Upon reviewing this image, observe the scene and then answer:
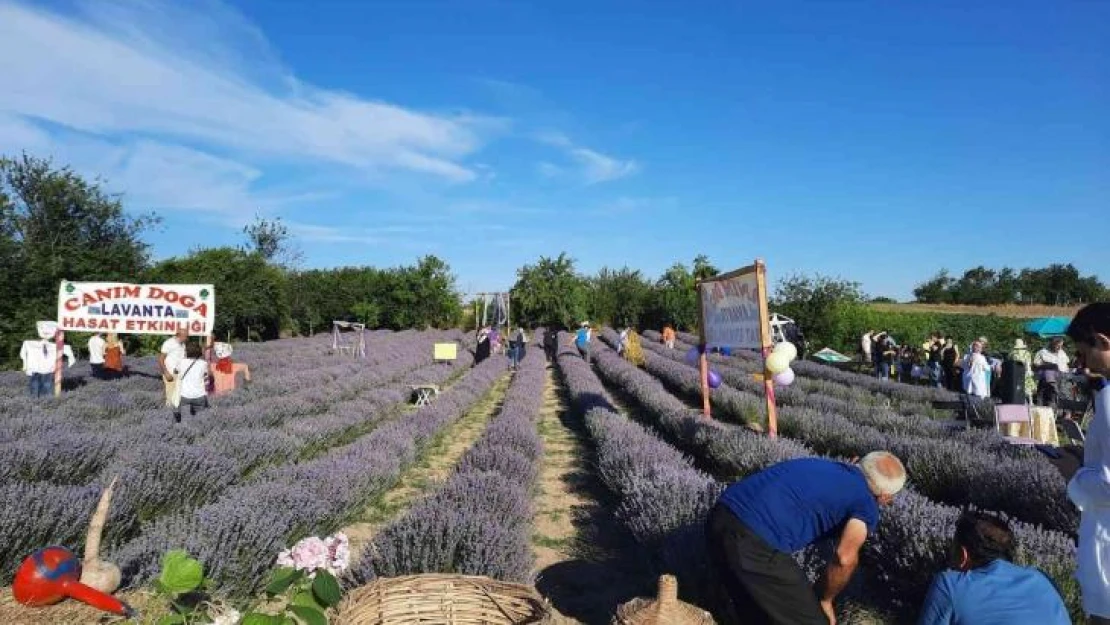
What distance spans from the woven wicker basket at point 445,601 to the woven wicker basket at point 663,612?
31 cm

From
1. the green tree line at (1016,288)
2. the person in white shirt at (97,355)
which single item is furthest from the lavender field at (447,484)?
the green tree line at (1016,288)

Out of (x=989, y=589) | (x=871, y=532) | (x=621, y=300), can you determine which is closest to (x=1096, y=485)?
(x=989, y=589)

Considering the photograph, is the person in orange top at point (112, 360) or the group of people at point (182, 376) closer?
the group of people at point (182, 376)

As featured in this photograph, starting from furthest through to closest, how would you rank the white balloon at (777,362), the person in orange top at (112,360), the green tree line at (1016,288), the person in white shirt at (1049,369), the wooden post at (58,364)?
the green tree line at (1016,288), the person in orange top at (112,360), the person in white shirt at (1049,369), the wooden post at (58,364), the white balloon at (777,362)

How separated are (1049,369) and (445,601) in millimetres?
13856

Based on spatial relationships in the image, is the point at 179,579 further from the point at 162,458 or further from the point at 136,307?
the point at 136,307

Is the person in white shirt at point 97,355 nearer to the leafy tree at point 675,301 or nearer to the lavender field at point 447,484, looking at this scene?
the lavender field at point 447,484

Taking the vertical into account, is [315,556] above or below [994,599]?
above

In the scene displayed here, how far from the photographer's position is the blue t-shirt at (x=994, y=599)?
2295mm

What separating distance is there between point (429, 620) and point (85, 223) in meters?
27.7

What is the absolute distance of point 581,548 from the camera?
5367 millimetres

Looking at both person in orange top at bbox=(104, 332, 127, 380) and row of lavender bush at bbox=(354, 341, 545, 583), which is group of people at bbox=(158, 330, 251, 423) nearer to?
row of lavender bush at bbox=(354, 341, 545, 583)

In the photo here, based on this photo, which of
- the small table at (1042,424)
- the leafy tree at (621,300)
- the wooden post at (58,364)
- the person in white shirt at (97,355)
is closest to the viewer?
the small table at (1042,424)

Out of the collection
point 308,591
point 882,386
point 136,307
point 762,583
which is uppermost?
point 136,307
